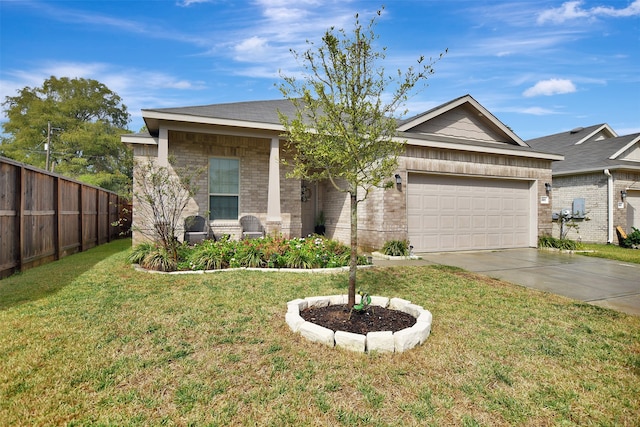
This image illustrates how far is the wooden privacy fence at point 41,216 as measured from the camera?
579cm

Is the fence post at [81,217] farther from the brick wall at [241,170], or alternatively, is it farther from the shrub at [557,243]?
the shrub at [557,243]

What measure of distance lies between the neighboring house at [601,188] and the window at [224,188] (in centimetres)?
1277

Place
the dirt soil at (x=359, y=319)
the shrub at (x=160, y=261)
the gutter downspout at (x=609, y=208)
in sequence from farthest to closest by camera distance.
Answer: the gutter downspout at (x=609, y=208) < the shrub at (x=160, y=261) < the dirt soil at (x=359, y=319)

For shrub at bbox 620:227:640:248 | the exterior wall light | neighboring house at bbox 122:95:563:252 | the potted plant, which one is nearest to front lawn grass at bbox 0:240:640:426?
neighboring house at bbox 122:95:563:252

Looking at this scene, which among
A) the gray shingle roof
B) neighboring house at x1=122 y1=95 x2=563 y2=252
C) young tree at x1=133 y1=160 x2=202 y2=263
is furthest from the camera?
the gray shingle roof

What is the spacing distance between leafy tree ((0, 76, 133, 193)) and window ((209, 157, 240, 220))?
1918cm

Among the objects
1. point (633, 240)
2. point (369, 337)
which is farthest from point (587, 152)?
point (369, 337)

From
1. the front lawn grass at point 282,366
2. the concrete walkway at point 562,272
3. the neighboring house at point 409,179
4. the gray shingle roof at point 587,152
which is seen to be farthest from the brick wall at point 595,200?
the front lawn grass at point 282,366

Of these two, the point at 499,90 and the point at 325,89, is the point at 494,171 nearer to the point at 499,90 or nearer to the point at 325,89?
the point at 499,90

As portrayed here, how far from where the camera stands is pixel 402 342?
3021 mm

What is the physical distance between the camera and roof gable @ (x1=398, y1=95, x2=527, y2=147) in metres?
10.1

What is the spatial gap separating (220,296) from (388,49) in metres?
3.93

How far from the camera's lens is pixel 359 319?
361 centimetres

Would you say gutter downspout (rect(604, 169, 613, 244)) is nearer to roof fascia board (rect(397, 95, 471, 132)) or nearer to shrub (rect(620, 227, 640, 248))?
shrub (rect(620, 227, 640, 248))
